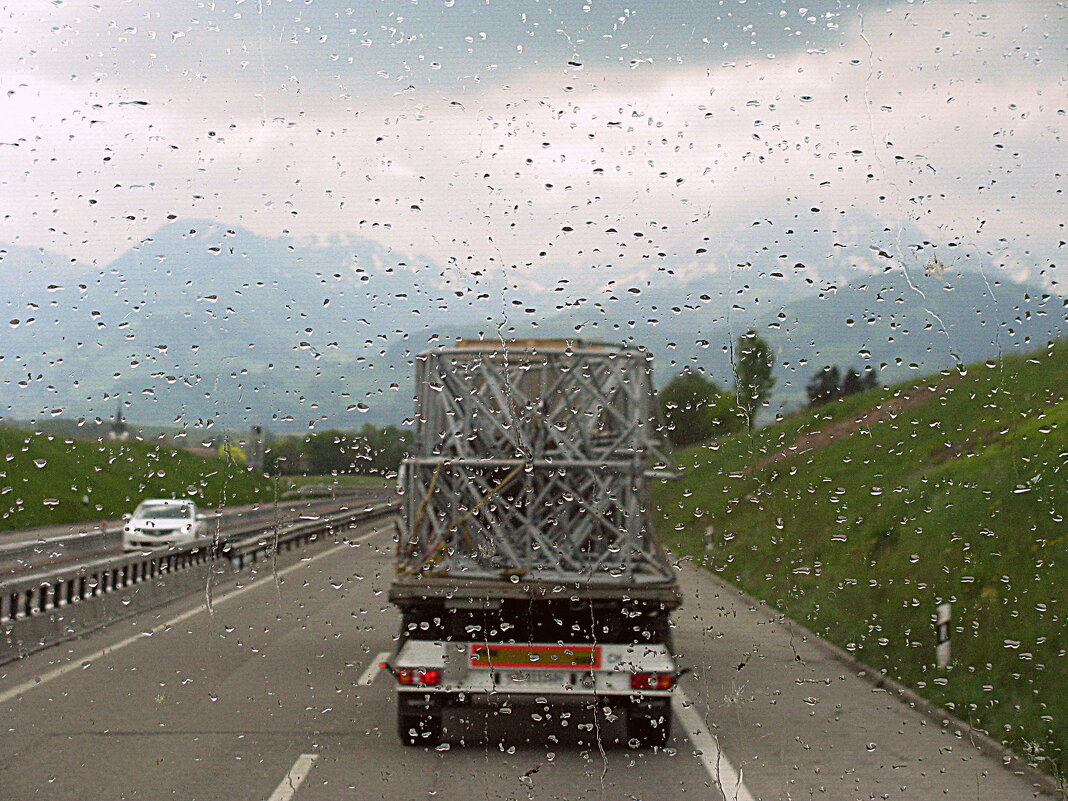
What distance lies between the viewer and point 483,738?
5176 millimetres

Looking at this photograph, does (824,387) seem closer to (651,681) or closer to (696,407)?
(696,407)

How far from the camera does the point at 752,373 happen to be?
3.36m

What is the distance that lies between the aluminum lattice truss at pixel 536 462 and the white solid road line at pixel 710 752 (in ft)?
3.42

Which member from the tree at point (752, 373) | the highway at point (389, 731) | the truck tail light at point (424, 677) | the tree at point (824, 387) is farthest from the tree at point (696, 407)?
the truck tail light at point (424, 677)

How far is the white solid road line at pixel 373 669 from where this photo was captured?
4.79 m

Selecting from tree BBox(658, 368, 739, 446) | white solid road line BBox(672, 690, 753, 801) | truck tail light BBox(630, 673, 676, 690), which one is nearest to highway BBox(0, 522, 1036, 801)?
white solid road line BBox(672, 690, 753, 801)

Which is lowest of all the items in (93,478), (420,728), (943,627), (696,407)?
(420,728)

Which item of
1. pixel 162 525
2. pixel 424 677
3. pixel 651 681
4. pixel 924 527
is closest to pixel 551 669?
pixel 651 681

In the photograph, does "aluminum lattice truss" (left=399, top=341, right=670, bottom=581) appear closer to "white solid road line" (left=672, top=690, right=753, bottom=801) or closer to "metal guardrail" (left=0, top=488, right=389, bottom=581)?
"metal guardrail" (left=0, top=488, right=389, bottom=581)

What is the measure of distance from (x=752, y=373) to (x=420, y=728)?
2173 mm

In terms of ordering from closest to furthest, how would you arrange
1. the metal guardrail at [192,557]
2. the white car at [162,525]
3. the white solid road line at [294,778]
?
1. the metal guardrail at [192,557]
2. the white car at [162,525]
3. the white solid road line at [294,778]

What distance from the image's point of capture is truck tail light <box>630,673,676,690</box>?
3.81m

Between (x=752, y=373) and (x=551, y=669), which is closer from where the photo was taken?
(x=752, y=373)

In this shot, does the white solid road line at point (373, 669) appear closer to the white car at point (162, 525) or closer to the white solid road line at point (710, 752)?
the white car at point (162, 525)
